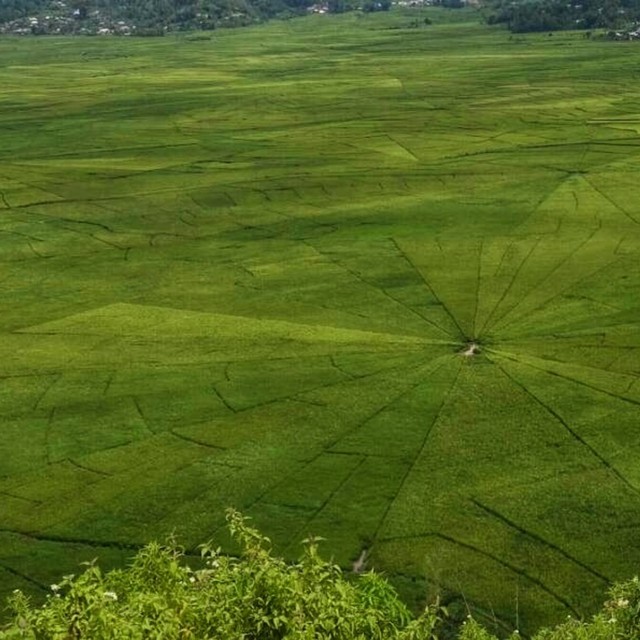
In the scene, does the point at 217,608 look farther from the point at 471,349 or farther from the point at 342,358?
the point at 471,349

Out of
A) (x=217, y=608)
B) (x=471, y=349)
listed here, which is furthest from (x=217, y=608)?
(x=471, y=349)

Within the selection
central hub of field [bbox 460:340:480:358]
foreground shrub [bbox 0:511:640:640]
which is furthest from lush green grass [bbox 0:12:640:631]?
foreground shrub [bbox 0:511:640:640]

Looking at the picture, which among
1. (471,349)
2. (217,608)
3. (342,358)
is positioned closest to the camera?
(217,608)

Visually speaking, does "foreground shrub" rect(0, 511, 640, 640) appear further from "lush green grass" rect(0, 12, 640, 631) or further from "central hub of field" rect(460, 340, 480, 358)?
"central hub of field" rect(460, 340, 480, 358)

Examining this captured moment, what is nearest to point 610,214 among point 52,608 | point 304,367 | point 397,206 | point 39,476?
point 397,206

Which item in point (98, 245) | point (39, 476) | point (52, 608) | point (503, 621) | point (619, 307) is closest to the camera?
point (52, 608)

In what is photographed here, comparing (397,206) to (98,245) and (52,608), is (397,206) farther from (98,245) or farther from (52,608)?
(52,608)
